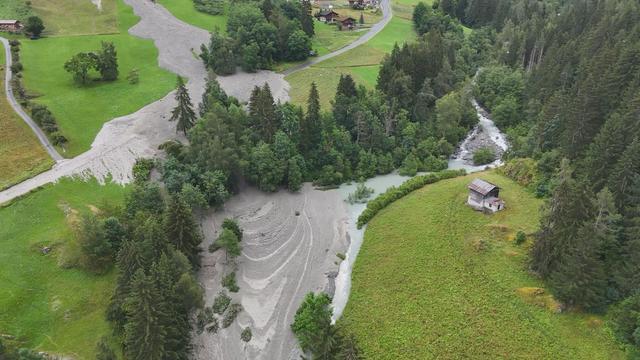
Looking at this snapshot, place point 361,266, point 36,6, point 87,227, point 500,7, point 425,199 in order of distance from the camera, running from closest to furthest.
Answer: point 87,227 < point 361,266 < point 425,199 < point 36,6 < point 500,7

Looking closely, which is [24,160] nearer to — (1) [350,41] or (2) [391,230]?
(2) [391,230]

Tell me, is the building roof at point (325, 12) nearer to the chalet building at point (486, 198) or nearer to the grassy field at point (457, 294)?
the grassy field at point (457, 294)

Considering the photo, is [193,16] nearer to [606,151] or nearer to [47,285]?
[47,285]

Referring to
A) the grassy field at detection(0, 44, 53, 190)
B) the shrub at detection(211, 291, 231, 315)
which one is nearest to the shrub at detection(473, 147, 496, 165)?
the shrub at detection(211, 291, 231, 315)

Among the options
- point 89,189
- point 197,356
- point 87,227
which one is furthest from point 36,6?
point 197,356

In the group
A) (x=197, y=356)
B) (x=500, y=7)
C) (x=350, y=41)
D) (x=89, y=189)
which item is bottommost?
(x=197, y=356)

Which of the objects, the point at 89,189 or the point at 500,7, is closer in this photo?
the point at 89,189
